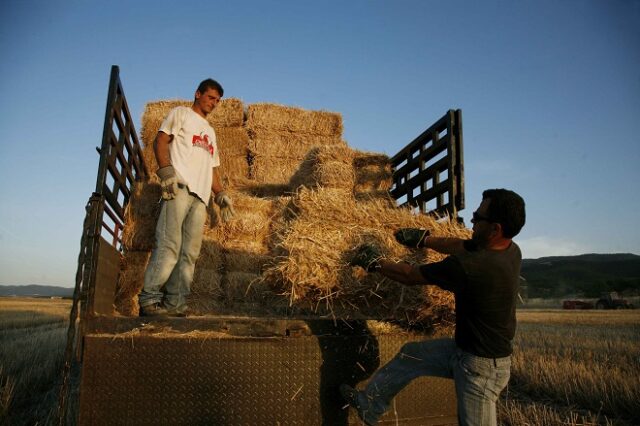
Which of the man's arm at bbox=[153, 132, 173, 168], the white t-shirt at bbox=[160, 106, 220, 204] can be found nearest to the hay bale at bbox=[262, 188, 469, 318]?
the white t-shirt at bbox=[160, 106, 220, 204]

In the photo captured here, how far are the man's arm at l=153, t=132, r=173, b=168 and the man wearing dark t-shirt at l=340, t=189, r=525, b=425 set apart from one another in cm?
184

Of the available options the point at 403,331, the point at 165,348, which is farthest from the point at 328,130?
the point at 165,348

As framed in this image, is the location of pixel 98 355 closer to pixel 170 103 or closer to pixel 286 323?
pixel 286 323

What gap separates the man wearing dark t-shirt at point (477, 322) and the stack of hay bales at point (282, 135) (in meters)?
4.89

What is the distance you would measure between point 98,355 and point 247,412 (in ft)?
2.78

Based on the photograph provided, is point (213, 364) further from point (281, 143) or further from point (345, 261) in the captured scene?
point (281, 143)

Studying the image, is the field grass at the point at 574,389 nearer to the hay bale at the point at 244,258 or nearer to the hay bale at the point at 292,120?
the hay bale at the point at 244,258

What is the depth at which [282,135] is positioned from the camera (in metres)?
7.68

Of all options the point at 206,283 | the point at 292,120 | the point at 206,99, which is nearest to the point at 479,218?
the point at 206,99

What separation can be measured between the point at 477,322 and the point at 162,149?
8.26 feet

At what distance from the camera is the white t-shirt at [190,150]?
11.1 feet

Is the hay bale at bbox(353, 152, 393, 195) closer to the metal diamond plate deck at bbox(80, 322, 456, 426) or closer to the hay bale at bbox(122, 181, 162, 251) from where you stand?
the hay bale at bbox(122, 181, 162, 251)

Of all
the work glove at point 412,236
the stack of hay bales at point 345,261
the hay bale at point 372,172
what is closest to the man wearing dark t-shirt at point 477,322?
the stack of hay bales at point 345,261

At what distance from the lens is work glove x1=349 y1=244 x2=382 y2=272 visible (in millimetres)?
2809
